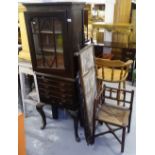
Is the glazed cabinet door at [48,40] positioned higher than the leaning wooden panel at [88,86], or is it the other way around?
the glazed cabinet door at [48,40]

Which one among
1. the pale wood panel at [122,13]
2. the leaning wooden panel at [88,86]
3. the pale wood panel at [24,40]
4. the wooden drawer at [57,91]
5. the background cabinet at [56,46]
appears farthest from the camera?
the pale wood panel at [122,13]

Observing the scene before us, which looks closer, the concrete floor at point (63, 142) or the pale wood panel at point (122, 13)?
the concrete floor at point (63, 142)

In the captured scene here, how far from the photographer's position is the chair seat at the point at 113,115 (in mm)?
2018

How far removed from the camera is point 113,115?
2.13m

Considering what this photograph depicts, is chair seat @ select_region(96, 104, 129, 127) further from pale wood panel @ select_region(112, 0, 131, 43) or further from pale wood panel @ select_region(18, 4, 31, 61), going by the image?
pale wood panel @ select_region(112, 0, 131, 43)

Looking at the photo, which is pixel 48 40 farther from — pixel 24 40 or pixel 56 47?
pixel 24 40

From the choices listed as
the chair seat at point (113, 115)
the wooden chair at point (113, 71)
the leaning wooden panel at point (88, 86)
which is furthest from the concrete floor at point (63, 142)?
the wooden chair at point (113, 71)

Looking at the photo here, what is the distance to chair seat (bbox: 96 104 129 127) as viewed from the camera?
2018 mm

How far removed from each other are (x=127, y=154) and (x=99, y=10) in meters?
4.85

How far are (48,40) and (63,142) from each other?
120 centimetres

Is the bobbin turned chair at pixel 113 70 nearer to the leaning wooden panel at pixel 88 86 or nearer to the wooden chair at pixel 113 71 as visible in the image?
the wooden chair at pixel 113 71

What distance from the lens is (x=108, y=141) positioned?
88.7 inches

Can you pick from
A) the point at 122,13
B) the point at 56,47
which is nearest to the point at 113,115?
the point at 56,47
